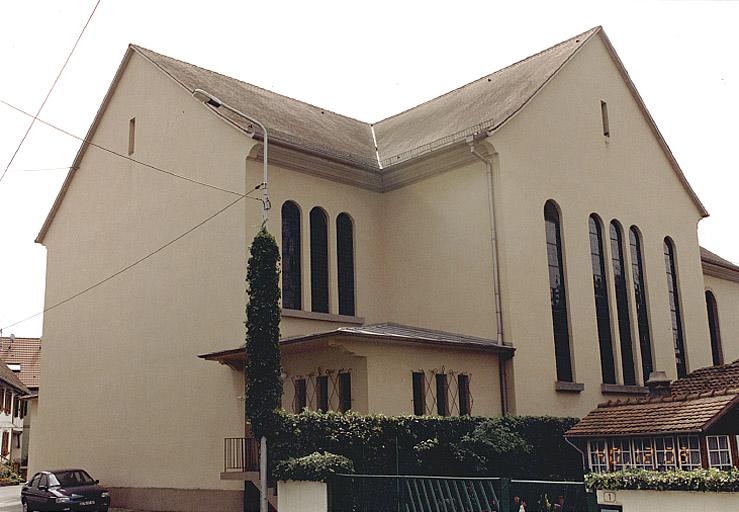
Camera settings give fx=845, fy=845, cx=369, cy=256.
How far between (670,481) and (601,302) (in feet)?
45.9

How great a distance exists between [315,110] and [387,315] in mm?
10030

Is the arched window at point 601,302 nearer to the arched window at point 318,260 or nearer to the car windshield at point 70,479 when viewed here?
the arched window at point 318,260

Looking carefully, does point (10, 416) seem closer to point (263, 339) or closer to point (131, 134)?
point (131, 134)

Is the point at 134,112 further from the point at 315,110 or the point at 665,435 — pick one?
the point at 665,435

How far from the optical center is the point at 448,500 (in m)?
14.1

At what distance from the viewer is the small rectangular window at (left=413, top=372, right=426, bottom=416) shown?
21.4m

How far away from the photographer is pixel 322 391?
21391 millimetres

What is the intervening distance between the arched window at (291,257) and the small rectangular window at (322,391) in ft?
11.0

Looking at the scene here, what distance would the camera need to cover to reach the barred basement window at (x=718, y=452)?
51.2ft

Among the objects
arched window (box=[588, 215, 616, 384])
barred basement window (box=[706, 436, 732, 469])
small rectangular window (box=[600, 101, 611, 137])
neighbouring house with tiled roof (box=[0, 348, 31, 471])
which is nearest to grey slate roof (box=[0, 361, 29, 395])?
neighbouring house with tiled roof (box=[0, 348, 31, 471])

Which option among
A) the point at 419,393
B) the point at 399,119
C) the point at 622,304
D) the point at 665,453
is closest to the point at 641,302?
the point at 622,304

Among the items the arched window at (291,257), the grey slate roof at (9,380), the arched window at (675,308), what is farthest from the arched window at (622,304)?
the grey slate roof at (9,380)

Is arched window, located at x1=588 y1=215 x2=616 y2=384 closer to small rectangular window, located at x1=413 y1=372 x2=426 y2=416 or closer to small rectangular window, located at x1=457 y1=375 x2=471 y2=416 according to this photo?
small rectangular window, located at x1=457 y1=375 x2=471 y2=416

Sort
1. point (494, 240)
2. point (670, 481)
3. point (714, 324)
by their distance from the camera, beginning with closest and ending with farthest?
point (670, 481) < point (494, 240) < point (714, 324)
